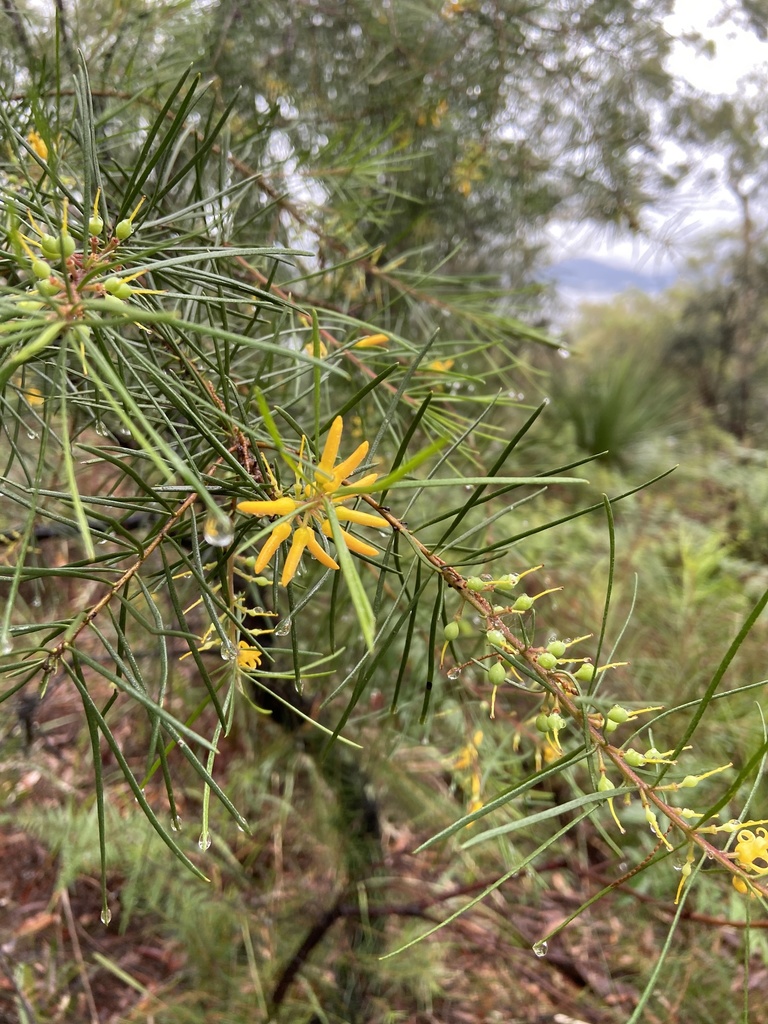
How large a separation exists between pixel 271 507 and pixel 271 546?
13mm

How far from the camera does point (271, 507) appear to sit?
0.19m

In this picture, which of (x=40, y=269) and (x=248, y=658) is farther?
(x=248, y=658)

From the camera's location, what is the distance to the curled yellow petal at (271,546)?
18cm

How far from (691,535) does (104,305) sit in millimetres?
1901

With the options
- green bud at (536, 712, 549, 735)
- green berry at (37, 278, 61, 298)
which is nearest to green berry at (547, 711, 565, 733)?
green bud at (536, 712, 549, 735)

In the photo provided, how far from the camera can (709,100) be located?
150cm

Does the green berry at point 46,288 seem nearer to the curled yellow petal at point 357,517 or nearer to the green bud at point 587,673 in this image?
the curled yellow petal at point 357,517

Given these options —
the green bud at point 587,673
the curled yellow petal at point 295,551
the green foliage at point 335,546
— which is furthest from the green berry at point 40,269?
the green bud at point 587,673

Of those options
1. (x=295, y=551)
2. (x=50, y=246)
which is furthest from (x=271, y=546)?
(x=50, y=246)

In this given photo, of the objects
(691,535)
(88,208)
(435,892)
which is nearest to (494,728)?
(435,892)

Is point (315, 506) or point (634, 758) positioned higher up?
point (315, 506)

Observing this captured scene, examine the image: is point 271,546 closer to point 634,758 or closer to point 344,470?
point 344,470

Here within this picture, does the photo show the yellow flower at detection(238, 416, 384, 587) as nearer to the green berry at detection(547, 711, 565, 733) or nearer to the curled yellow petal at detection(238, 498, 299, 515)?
the curled yellow petal at detection(238, 498, 299, 515)

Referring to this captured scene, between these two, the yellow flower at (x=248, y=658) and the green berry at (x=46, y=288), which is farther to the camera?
the yellow flower at (x=248, y=658)
